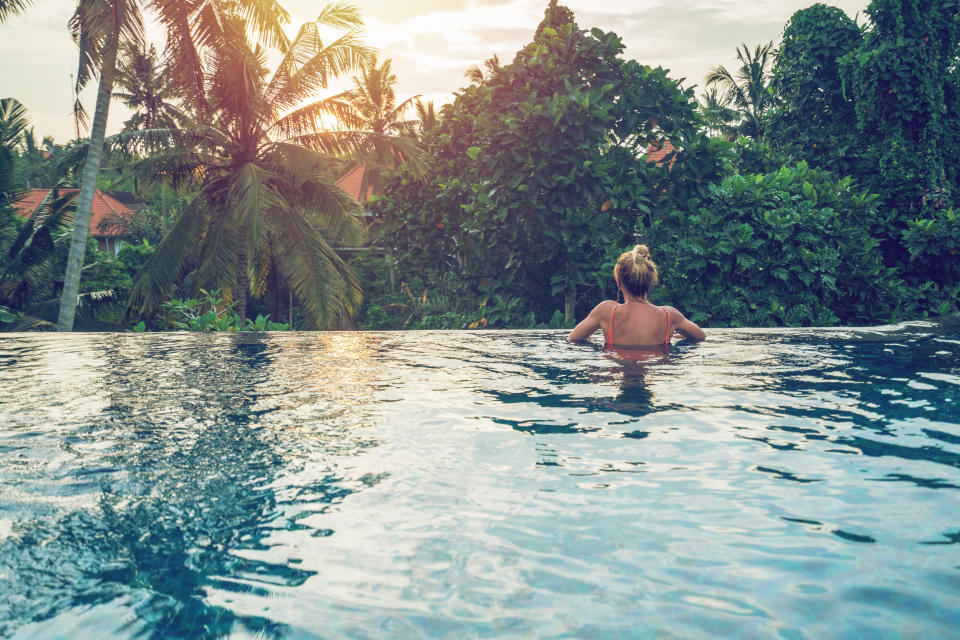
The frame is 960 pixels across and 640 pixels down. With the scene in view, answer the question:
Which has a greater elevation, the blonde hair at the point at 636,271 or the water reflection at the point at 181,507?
the blonde hair at the point at 636,271

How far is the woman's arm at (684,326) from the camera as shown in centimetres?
727

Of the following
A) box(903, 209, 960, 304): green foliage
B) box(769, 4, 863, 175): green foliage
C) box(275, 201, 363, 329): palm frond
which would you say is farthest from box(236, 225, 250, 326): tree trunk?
box(903, 209, 960, 304): green foliage

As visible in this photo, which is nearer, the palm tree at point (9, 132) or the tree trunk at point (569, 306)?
the tree trunk at point (569, 306)

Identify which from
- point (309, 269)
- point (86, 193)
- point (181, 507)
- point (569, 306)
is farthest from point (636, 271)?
Answer: point (86, 193)

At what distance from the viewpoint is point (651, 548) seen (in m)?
2.70

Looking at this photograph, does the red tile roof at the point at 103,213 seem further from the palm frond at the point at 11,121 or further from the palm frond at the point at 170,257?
the palm frond at the point at 170,257

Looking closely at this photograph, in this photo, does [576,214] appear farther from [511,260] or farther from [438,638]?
[438,638]

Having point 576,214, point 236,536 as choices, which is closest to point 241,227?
point 576,214

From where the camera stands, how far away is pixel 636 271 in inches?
266

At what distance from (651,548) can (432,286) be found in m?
18.4

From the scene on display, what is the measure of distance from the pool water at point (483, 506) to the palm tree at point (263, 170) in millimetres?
9865

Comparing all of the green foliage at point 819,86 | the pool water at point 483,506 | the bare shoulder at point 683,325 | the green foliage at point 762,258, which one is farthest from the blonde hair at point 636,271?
the green foliage at point 819,86

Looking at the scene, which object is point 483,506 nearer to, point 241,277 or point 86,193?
point 241,277

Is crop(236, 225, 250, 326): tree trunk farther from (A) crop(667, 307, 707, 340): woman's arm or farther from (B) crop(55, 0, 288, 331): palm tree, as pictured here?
(A) crop(667, 307, 707, 340): woman's arm
